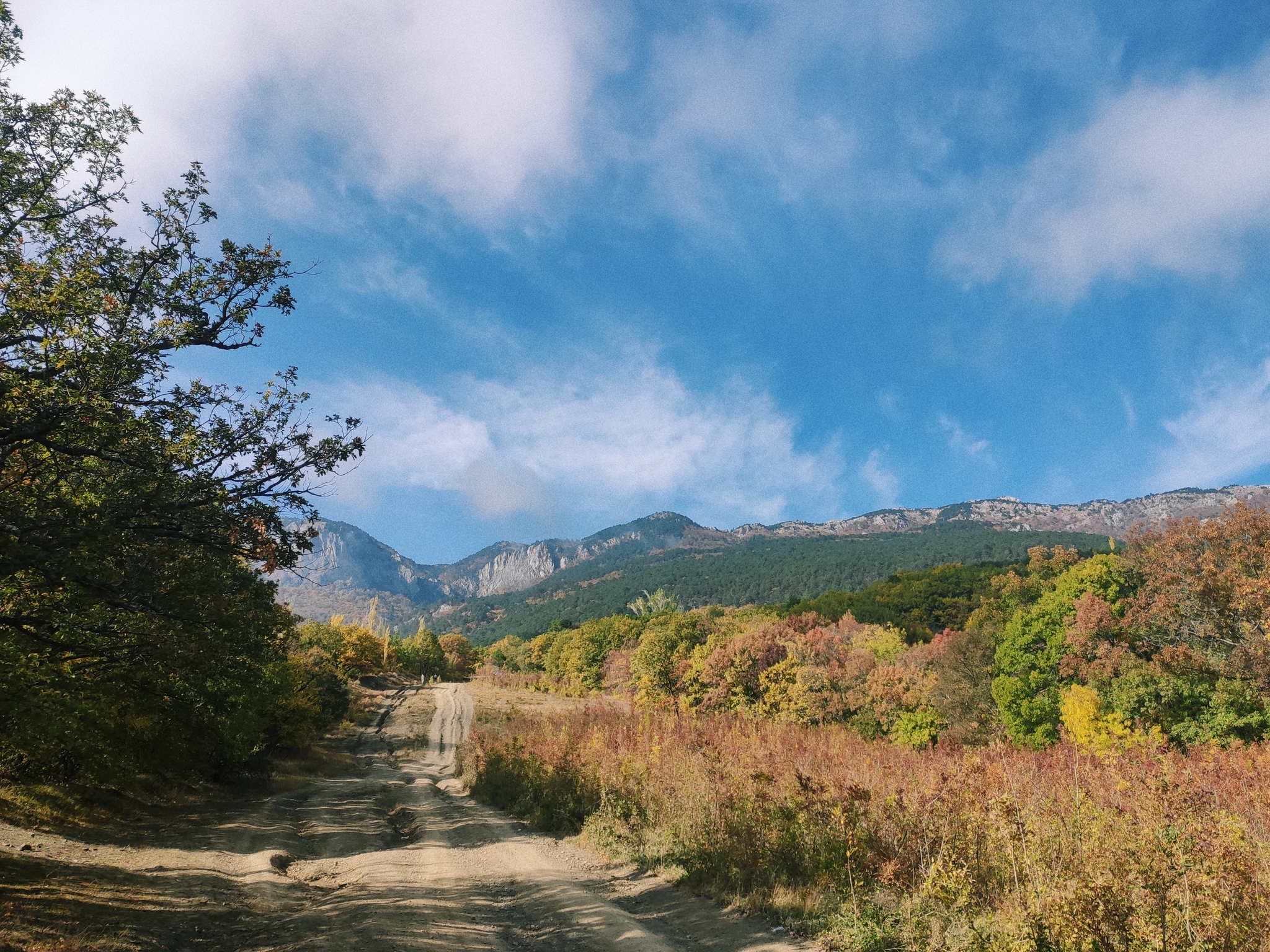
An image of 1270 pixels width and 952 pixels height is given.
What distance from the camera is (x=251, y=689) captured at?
676 inches

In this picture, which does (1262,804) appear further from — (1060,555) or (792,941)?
(1060,555)

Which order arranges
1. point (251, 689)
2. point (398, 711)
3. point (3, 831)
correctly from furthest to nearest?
1. point (398, 711)
2. point (251, 689)
3. point (3, 831)

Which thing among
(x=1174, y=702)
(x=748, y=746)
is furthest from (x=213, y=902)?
(x=1174, y=702)

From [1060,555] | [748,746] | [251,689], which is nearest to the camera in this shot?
[748,746]

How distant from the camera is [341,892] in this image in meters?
9.77

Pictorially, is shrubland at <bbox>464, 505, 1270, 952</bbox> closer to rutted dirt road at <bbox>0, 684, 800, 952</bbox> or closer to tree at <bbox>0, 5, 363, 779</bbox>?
rutted dirt road at <bbox>0, 684, 800, 952</bbox>

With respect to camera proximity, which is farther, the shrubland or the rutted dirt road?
the rutted dirt road

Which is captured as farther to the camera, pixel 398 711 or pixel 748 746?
pixel 398 711

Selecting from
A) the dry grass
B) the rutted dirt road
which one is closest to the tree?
the rutted dirt road

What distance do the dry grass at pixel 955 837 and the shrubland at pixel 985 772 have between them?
0.11ft

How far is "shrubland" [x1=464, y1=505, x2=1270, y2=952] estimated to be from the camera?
5176 millimetres

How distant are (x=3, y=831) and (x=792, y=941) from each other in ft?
41.1

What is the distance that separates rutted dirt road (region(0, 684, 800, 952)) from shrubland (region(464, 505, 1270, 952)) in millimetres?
1159

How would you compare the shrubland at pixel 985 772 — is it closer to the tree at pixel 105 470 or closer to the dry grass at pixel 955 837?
the dry grass at pixel 955 837
